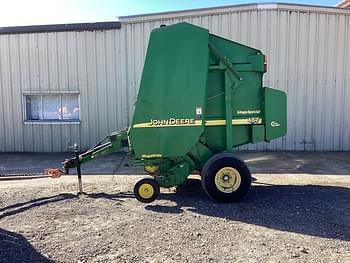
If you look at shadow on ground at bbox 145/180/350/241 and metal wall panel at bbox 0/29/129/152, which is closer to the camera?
shadow on ground at bbox 145/180/350/241

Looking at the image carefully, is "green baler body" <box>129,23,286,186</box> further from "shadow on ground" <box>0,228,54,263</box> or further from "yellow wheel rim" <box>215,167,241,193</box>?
"shadow on ground" <box>0,228,54,263</box>

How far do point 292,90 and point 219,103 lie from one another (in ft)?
19.2

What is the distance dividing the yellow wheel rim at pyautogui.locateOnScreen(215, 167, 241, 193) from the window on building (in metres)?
6.88

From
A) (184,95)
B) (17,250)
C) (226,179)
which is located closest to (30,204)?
(17,250)

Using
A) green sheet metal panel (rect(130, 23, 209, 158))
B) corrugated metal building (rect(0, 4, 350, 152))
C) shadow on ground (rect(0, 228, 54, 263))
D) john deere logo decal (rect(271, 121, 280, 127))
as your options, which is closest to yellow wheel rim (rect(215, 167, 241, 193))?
green sheet metal panel (rect(130, 23, 209, 158))

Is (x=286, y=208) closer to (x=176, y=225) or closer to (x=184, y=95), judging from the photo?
(x=176, y=225)

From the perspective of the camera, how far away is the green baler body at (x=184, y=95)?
213 inches

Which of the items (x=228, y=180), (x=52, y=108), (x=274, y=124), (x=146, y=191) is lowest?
(x=146, y=191)

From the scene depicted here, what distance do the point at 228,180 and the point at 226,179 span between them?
4 centimetres

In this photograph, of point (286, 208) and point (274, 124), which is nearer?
point (286, 208)

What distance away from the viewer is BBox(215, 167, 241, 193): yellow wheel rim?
535cm

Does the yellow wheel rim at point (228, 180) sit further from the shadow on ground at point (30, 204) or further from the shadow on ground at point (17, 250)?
the shadow on ground at point (17, 250)

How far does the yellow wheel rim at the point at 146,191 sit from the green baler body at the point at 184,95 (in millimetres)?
260

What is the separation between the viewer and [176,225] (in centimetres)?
446
